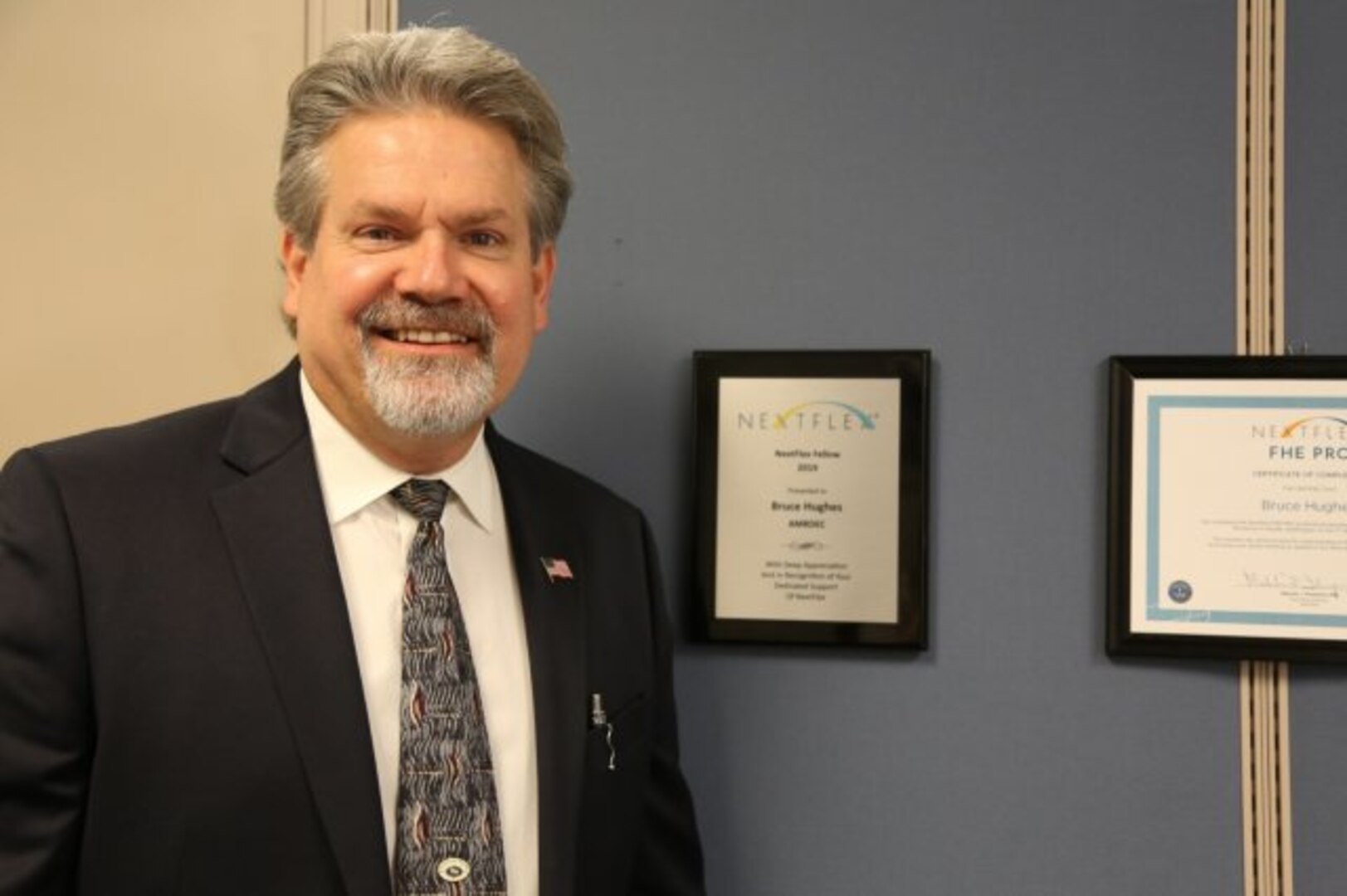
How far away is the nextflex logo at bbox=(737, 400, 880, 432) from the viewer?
1541mm

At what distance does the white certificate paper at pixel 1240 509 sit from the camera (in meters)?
1.46

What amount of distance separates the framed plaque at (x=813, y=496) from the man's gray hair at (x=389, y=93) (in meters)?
0.42

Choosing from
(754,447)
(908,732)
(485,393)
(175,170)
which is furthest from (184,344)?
(908,732)

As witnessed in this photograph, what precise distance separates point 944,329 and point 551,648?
619 millimetres

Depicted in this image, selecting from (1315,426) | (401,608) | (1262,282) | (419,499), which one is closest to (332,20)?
(419,499)

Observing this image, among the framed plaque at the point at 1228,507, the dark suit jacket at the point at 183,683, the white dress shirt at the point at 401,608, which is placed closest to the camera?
the dark suit jacket at the point at 183,683

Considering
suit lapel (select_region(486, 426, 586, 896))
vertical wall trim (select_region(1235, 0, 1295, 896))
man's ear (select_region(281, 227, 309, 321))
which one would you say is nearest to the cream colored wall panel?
man's ear (select_region(281, 227, 309, 321))

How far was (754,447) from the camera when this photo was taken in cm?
156

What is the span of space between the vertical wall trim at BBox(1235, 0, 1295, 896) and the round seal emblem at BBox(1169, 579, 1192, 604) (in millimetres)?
102

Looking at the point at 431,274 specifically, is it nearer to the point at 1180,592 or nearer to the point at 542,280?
the point at 542,280

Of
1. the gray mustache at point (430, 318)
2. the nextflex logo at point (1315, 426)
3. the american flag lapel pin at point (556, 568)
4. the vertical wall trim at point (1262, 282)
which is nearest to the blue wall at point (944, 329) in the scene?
the vertical wall trim at point (1262, 282)

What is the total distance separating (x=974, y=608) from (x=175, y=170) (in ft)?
3.77

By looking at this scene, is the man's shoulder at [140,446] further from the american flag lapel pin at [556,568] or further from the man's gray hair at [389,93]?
the american flag lapel pin at [556,568]

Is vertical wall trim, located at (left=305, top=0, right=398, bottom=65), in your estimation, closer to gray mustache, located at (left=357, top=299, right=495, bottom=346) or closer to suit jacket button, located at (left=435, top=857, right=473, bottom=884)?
gray mustache, located at (left=357, top=299, right=495, bottom=346)
